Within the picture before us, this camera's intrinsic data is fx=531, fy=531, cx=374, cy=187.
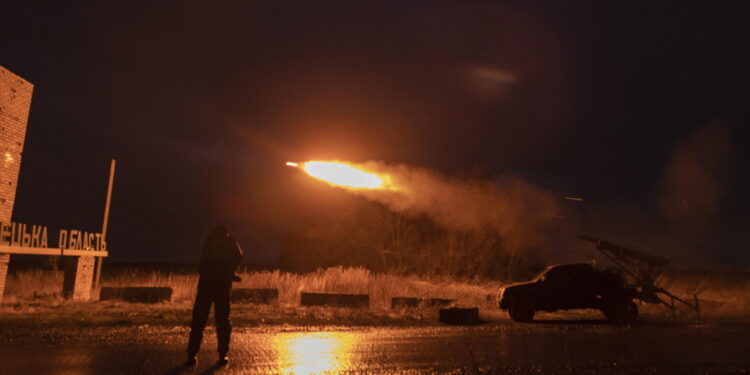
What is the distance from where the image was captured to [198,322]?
7.85 meters

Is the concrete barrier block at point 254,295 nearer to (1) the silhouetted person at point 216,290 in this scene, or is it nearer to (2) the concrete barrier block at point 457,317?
(2) the concrete barrier block at point 457,317

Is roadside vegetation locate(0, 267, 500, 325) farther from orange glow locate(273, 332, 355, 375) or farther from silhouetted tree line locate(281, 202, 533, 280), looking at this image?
silhouetted tree line locate(281, 202, 533, 280)

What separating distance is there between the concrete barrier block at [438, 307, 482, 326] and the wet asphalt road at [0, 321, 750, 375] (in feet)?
6.19

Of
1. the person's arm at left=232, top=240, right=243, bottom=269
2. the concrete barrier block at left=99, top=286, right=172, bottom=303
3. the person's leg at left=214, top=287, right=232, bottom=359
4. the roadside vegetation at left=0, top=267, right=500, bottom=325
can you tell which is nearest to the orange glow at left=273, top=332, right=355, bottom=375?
the person's leg at left=214, top=287, right=232, bottom=359

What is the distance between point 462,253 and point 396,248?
4.47 m

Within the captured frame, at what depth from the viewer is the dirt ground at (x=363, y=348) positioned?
7895mm

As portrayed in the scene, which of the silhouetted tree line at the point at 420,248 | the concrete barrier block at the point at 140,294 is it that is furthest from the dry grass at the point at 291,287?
the silhouetted tree line at the point at 420,248

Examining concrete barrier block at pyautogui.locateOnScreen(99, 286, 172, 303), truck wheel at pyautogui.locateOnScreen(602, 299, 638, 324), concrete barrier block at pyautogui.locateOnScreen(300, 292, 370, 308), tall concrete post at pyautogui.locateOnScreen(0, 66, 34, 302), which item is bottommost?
concrete barrier block at pyautogui.locateOnScreen(99, 286, 172, 303)

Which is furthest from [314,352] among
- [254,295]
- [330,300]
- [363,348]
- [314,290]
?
[314,290]

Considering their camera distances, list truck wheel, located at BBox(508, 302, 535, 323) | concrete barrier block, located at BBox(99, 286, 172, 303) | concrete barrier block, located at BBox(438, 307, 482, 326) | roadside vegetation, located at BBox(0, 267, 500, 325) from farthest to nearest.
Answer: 1. concrete barrier block, located at BBox(99, 286, 172, 303)
2. truck wheel, located at BBox(508, 302, 535, 323)
3. concrete barrier block, located at BBox(438, 307, 482, 326)
4. roadside vegetation, located at BBox(0, 267, 500, 325)

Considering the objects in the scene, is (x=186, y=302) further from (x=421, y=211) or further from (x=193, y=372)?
(x=421, y=211)

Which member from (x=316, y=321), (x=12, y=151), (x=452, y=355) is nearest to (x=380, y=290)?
(x=316, y=321)

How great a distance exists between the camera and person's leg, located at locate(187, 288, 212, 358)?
7785 mm

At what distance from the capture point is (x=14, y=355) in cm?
820
